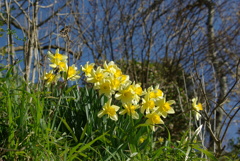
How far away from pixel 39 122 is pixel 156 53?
4.69 m

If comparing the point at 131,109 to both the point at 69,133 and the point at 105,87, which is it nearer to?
→ the point at 105,87

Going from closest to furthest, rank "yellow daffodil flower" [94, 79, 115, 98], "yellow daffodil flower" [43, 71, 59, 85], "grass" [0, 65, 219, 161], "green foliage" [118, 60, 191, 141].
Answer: "grass" [0, 65, 219, 161] → "yellow daffodil flower" [94, 79, 115, 98] → "yellow daffodil flower" [43, 71, 59, 85] → "green foliage" [118, 60, 191, 141]

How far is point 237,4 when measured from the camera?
6.89m

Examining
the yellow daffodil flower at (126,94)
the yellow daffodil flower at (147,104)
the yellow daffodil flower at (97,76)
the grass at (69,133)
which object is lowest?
the grass at (69,133)

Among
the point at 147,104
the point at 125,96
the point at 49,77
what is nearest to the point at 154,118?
the point at 147,104

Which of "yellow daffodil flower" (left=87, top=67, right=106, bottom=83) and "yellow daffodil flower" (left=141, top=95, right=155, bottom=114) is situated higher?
"yellow daffodil flower" (left=87, top=67, right=106, bottom=83)

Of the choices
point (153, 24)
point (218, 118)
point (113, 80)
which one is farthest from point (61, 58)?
point (218, 118)

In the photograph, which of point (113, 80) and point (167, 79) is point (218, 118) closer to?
point (167, 79)

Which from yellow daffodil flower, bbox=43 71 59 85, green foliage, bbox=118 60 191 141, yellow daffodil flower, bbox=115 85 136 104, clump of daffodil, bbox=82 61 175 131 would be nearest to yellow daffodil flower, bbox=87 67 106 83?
clump of daffodil, bbox=82 61 175 131

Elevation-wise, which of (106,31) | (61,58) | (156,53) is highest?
(106,31)

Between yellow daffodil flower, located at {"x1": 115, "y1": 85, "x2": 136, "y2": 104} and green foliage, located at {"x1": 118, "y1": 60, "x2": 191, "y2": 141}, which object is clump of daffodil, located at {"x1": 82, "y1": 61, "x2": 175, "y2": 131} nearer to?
yellow daffodil flower, located at {"x1": 115, "y1": 85, "x2": 136, "y2": 104}

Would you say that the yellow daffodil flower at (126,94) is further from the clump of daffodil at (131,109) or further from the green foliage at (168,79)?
the green foliage at (168,79)

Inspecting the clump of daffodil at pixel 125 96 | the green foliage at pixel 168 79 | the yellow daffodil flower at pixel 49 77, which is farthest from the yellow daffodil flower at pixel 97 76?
the green foliage at pixel 168 79

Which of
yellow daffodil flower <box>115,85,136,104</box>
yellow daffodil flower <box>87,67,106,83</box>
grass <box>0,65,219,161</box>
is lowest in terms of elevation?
grass <box>0,65,219,161</box>
